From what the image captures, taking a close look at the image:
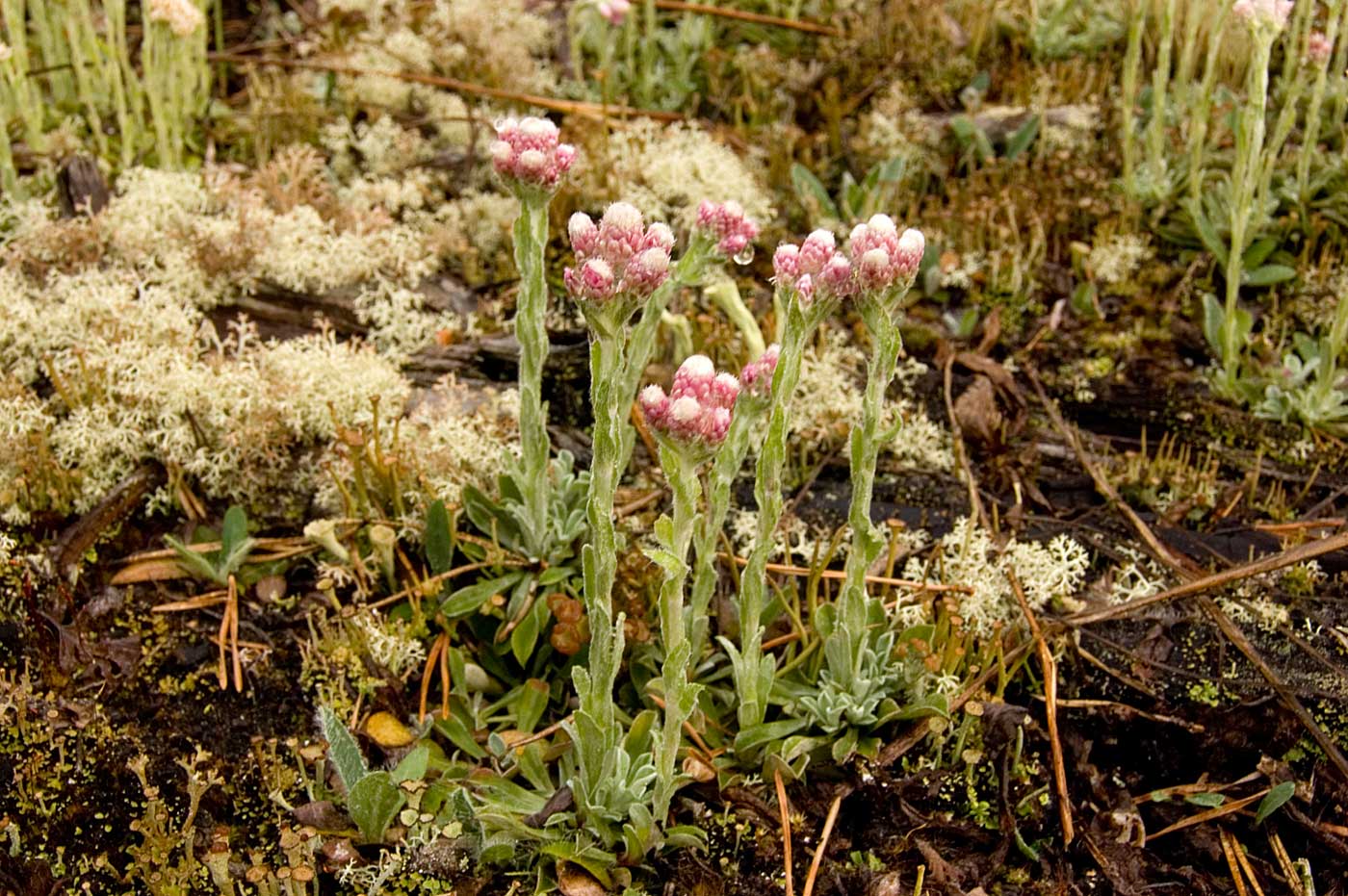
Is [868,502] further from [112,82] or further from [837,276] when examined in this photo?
[112,82]

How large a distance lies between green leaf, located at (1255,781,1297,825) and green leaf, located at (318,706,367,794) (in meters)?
1.88

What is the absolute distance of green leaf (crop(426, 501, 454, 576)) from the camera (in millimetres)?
2834

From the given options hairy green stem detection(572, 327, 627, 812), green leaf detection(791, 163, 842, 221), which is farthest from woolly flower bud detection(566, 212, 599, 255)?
green leaf detection(791, 163, 842, 221)

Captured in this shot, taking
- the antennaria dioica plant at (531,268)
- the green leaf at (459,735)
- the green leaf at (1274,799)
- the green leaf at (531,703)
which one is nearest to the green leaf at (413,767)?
the green leaf at (459,735)

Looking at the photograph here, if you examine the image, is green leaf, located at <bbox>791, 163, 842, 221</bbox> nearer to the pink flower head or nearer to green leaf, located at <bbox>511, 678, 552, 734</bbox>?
the pink flower head

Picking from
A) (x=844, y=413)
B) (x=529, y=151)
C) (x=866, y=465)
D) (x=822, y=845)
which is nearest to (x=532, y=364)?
(x=529, y=151)

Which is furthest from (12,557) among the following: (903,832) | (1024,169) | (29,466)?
(1024,169)

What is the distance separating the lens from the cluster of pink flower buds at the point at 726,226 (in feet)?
8.18

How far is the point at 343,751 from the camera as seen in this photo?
235cm

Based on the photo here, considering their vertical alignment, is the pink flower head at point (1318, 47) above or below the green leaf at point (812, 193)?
above

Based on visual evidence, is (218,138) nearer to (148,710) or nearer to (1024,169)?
(148,710)

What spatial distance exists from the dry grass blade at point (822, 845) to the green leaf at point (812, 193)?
95.1 inches

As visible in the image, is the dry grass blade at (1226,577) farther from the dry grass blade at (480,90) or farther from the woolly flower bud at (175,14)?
the woolly flower bud at (175,14)

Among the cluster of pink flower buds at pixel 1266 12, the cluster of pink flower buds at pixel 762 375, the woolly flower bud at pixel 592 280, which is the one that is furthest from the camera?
the cluster of pink flower buds at pixel 1266 12
